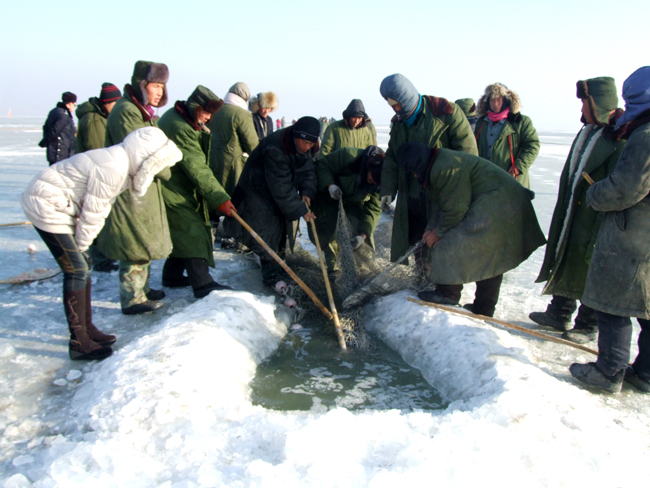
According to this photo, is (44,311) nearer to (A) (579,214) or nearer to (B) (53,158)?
(B) (53,158)

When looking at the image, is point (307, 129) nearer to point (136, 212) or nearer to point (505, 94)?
point (136, 212)

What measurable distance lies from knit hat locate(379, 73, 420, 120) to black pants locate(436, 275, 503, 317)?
61.5 inches

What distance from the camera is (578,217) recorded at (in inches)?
128

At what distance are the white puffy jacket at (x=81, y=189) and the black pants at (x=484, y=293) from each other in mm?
2459

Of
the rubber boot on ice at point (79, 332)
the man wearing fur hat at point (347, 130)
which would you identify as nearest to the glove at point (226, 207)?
the rubber boot on ice at point (79, 332)

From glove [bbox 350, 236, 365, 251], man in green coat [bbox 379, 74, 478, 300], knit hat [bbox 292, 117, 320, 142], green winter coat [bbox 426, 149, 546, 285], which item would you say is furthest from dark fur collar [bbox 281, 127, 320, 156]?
green winter coat [bbox 426, 149, 546, 285]

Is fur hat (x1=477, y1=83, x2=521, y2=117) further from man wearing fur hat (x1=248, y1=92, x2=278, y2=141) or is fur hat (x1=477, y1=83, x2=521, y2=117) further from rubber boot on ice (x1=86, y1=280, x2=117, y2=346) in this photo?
rubber boot on ice (x1=86, y1=280, x2=117, y2=346)

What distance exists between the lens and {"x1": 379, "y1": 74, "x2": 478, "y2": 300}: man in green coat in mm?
4012

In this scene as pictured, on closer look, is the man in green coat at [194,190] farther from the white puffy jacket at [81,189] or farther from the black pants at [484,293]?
the black pants at [484,293]

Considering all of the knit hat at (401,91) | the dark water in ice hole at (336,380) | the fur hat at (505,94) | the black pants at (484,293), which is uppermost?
the fur hat at (505,94)

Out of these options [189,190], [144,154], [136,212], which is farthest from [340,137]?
[144,154]

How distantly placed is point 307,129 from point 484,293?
6.54 feet

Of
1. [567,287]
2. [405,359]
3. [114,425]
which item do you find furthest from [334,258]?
[114,425]

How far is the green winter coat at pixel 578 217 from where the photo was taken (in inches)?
123
